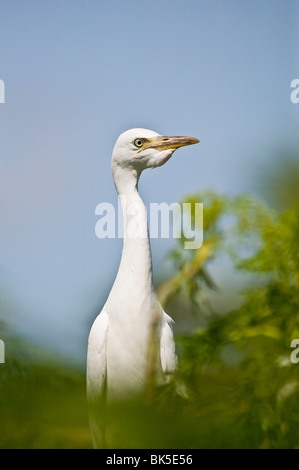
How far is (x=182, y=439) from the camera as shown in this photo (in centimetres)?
32

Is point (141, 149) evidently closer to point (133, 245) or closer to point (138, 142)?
point (138, 142)

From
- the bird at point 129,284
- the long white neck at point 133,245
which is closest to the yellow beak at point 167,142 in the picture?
the bird at point 129,284

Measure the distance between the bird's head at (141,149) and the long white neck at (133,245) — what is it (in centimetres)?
5

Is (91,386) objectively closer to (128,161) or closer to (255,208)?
(128,161)

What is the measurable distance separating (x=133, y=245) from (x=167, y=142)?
0.44 m

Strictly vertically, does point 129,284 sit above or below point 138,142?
below

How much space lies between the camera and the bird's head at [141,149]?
210cm

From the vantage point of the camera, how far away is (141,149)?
213cm

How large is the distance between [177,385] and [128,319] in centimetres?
163

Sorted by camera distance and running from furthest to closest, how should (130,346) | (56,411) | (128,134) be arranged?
(128,134)
(130,346)
(56,411)

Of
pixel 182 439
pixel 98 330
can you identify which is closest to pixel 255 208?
pixel 182 439

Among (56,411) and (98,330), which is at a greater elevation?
(56,411)

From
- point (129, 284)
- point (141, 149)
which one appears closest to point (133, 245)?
point (129, 284)

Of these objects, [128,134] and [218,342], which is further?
[128,134]
